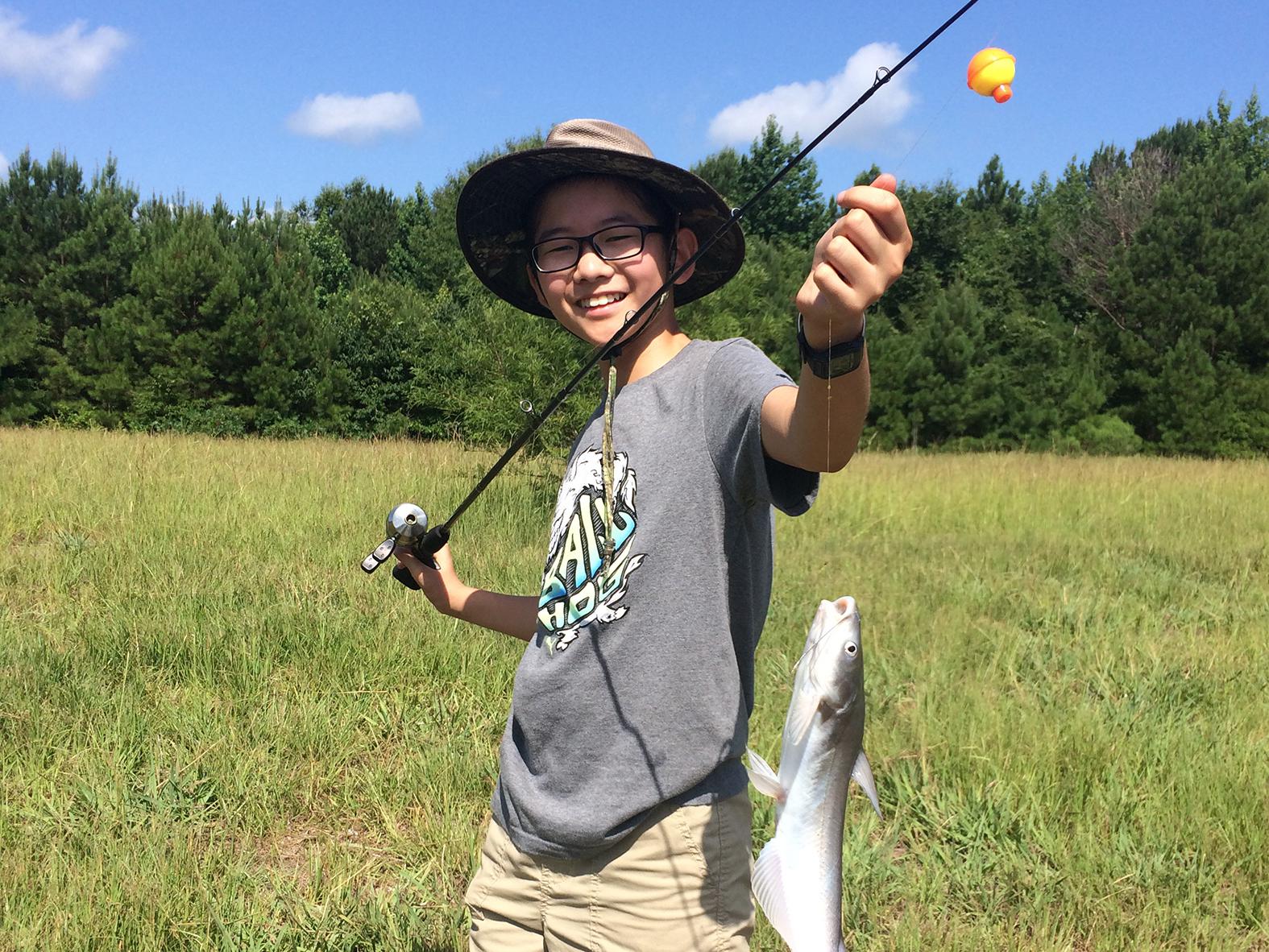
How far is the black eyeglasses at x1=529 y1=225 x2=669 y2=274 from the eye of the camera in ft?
5.21

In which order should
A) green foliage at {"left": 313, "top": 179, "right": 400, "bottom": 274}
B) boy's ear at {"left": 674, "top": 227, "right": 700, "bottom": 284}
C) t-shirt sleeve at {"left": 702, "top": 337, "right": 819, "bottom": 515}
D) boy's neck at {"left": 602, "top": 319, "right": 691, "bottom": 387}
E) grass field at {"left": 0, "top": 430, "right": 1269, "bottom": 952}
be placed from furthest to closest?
1. green foliage at {"left": 313, "top": 179, "right": 400, "bottom": 274}
2. grass field at {"left": 0, "top": 430, "right": 1269, "bottom": 952}
3. boy's ear at {"left": 674, "top": 227, "right": 700, "bottom": 284}
4. boy's neck at {"left": 602, "top": 319, "right": 691, "bottom": 387}
5. t-shirt sleeve at {"left": 702, "top": 337, "right": 819, "bottom": 515}

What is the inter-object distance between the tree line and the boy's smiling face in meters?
18.1

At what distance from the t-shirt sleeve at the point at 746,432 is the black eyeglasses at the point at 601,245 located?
11.3 inches

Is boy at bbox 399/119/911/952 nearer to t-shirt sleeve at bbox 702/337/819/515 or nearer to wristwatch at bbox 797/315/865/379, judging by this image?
t-shirt sleeve at bbox 702/337/819/515

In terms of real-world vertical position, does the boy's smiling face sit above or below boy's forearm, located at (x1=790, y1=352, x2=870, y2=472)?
above

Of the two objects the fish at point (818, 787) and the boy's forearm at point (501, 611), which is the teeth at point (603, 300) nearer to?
A: the boy's forearm at point (501, 611)

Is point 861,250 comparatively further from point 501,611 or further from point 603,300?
point 501,611

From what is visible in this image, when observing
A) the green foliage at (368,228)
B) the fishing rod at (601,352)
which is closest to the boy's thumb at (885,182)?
the fishing rod at (601,352)

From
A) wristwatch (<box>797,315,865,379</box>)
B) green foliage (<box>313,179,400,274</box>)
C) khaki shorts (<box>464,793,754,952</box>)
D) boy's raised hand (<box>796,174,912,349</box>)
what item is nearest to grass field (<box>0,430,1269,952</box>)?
khaki shorts (<box>464,793,754,952</box>)

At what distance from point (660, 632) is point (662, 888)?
37 centimetres

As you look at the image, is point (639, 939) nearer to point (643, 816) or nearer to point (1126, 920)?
point (643, 816)

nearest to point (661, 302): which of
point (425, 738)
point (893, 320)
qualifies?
point (425, 738)

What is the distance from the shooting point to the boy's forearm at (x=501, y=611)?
1.86 meters

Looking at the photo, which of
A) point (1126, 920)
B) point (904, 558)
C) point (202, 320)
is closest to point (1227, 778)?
point (1126, 920)
